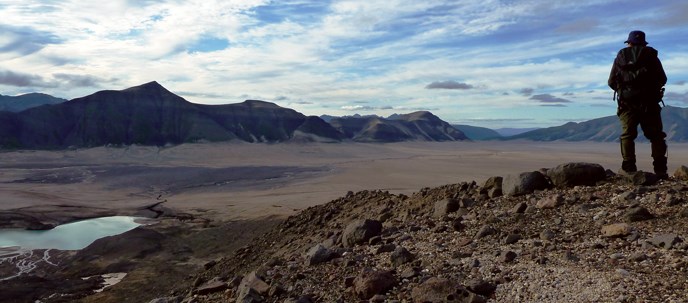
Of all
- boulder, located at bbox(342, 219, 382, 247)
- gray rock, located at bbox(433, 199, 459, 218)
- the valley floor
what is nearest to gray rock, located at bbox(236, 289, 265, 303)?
boulder, located at bbox(342, 219, 382, 247)

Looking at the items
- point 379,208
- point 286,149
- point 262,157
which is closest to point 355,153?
point 286,149

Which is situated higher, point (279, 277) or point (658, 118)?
point (658, 118)

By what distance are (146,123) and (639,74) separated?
13043cm

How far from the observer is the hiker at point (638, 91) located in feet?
25.8

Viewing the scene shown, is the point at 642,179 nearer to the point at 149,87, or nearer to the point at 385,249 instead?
the point at 385,249

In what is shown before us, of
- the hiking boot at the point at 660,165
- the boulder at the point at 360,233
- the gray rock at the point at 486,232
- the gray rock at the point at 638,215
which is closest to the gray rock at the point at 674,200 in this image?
the gray rock at the point at 638,215

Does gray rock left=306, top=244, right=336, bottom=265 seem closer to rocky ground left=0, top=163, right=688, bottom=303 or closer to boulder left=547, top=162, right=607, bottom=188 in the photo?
rocky ground left=0, top=163, right=688, bottom=303

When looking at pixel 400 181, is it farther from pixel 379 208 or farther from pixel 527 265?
pixel 527 265

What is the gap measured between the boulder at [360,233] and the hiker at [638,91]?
4.04 metres

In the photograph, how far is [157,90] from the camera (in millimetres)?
145875

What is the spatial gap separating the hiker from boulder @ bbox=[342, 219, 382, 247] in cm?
404

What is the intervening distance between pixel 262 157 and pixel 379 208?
309 feet

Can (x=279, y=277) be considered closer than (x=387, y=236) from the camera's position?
Yes

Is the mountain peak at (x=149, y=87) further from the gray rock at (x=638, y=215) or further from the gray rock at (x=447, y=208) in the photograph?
the gray rock at (x=638, y=215)
